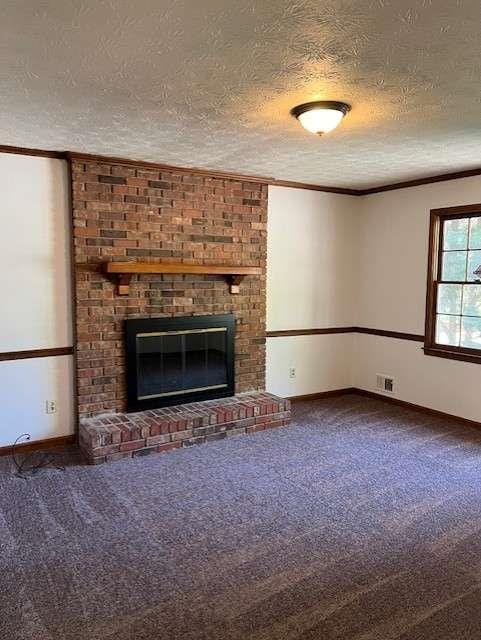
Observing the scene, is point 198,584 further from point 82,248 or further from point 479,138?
point 479,138

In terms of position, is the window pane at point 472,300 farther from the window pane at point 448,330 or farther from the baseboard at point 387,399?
the baseboard at point 387,399

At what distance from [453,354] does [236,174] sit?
2776 millimetres

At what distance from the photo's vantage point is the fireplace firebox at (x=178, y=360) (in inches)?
173

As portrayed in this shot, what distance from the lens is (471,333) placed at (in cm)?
475

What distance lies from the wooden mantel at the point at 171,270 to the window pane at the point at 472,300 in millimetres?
2036

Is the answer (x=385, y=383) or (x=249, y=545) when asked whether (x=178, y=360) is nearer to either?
(x=249, y=545)

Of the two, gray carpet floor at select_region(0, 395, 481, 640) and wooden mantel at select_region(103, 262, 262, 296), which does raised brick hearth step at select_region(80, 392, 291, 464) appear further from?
wooden mantel at select_region(103, 262, 262, 296)

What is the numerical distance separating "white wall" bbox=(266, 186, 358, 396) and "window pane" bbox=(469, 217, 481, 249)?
1.41 metres

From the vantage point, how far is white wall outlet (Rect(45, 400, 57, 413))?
4.15 m

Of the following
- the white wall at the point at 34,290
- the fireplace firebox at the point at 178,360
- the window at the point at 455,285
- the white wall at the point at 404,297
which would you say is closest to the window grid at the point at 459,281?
the window at the point at 455,285

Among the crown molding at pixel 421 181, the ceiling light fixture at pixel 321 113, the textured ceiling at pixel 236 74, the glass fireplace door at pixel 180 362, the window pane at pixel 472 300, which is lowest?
the glass fireplace door at pixel 180 362

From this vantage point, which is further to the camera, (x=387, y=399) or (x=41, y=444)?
(x=387, y=399)

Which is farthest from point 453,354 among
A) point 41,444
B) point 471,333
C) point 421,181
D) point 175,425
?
point 41,444

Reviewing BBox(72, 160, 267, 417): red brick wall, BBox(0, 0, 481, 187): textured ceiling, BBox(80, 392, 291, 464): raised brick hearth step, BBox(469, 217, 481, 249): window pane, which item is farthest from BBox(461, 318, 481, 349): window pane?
BBox(72, 160, 267, 417): red brick wall
